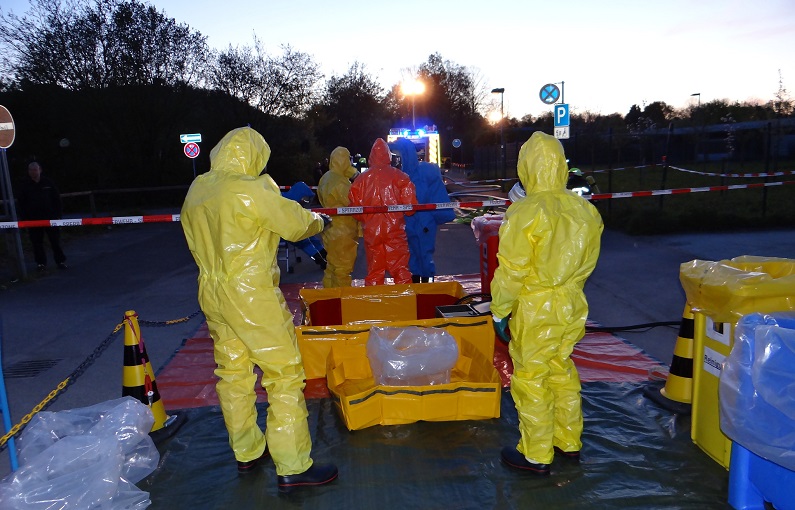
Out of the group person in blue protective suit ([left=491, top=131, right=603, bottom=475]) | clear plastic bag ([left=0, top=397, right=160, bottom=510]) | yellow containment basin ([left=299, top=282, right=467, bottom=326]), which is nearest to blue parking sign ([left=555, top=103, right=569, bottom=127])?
yellow containment basin ([left=299, top=282, right=467, bottom=326])

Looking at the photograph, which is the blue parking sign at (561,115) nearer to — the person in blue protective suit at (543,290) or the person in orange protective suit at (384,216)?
the person in orange protective suit at (384,216)

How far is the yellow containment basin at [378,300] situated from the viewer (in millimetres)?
5852

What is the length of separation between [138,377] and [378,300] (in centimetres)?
252

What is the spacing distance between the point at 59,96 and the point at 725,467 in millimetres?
25392

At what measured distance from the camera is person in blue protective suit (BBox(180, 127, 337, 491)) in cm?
305

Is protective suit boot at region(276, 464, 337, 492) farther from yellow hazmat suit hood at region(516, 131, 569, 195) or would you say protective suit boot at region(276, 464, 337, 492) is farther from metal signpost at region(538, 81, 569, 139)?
metal signpost at region(538, 81, 569, 139)

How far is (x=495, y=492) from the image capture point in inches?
125

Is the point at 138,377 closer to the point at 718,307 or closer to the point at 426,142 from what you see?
the point at 718,307

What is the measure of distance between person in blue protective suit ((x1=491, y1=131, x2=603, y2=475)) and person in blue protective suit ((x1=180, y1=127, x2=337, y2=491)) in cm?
111

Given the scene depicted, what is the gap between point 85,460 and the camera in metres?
3.03

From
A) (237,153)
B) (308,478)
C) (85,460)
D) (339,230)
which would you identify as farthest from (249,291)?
(339,230)

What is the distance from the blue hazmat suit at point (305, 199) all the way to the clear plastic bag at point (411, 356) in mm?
2178

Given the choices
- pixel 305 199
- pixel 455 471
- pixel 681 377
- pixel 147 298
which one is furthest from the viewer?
pixel 147 298

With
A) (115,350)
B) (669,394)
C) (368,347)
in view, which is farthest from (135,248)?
(669,394)
